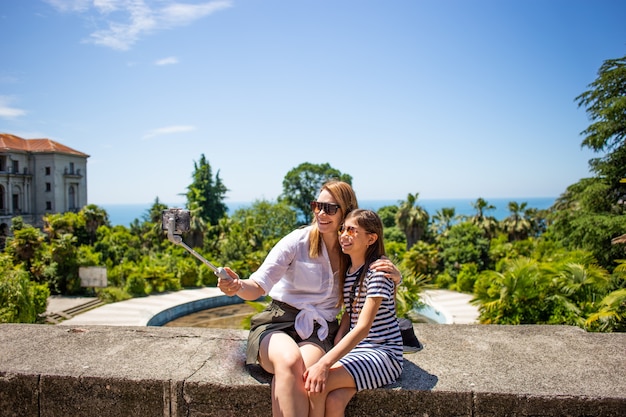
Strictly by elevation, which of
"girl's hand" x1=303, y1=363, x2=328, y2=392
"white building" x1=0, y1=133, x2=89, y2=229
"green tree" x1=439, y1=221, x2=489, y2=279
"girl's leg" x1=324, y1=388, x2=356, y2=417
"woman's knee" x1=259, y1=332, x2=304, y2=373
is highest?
"white building" x1=0, y1=133, x2=89, y2=229

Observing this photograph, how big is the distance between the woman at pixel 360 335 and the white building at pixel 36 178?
50852mm

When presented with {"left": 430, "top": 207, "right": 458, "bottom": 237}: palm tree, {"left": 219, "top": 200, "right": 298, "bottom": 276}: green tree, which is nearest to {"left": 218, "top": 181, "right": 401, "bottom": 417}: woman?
{"left": 219, "top": 200, "right": 298, "bottom": 276}: green tree

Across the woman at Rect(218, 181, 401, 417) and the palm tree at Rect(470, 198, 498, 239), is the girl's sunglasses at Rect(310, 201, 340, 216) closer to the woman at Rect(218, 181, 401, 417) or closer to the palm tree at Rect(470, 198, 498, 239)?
the woman at Rect(218, 181, 401, 417)

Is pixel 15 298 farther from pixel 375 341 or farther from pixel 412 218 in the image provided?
pixel 412 218

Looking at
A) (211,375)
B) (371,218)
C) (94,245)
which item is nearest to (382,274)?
(371,218)

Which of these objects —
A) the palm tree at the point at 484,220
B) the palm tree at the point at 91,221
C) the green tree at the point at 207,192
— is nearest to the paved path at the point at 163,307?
the palm tree at the point at 91,221

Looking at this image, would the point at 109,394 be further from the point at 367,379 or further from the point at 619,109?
the point at 619,109

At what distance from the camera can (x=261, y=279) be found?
2.81 metres

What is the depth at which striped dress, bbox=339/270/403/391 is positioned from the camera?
2414 mm

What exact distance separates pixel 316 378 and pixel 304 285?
0.71 m

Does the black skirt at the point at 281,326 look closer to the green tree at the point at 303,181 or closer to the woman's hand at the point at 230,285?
the woman's hand at the point at 230,285

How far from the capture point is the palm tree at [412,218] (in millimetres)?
35594

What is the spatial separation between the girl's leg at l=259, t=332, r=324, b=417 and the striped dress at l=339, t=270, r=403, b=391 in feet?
0.76

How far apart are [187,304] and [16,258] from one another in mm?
10855
